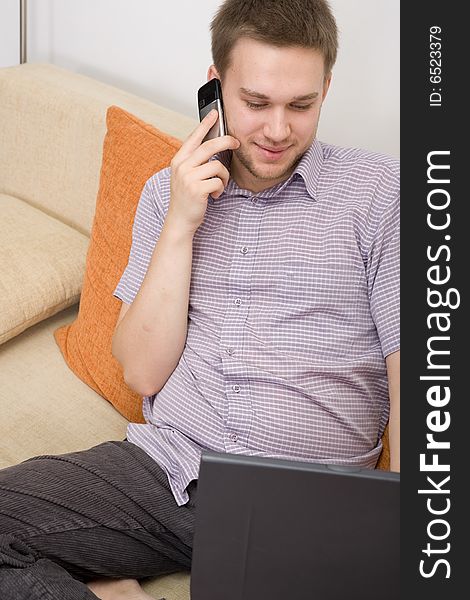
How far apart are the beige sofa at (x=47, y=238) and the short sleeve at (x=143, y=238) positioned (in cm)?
29

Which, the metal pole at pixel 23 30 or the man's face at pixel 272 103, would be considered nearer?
the man's face at pixel 272 103

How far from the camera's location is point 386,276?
154cm

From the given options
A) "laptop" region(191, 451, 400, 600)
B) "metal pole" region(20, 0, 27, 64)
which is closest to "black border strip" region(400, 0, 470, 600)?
"laptop" region(191, 451, 400, 600)

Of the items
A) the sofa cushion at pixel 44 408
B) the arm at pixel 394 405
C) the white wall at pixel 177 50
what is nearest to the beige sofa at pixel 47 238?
the sofa cushion at pixel 44 408

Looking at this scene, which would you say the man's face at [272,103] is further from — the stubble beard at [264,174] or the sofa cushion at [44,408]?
the sofa cushion at [44,408]

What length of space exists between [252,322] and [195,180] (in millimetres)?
248

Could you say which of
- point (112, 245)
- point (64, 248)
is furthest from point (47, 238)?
point (112, 245)

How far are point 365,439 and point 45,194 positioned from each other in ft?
3.63

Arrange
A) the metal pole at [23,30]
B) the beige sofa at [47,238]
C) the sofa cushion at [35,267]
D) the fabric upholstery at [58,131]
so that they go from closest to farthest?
the beige sofa at [47,238]
the sofa cushion at [35,267]
the fabric upholstery at [58,131]
the metal pole at [23,30]

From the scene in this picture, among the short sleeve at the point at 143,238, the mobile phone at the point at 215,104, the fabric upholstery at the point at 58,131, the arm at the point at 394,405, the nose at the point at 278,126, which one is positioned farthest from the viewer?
the fabric upholstery at the point at 58,131

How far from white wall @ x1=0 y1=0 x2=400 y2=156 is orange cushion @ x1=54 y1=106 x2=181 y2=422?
383mm

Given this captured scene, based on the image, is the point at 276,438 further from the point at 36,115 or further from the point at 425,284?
the point at 36,115

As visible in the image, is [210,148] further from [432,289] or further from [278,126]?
[432,289]

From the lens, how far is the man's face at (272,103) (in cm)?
154
